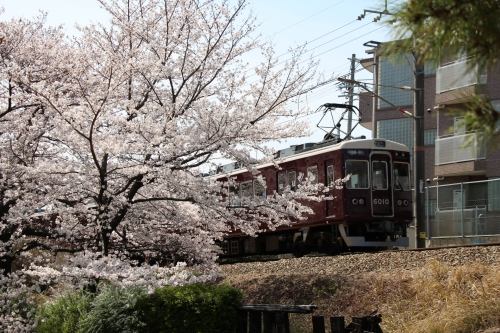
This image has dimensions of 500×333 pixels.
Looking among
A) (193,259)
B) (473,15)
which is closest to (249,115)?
(193,259)

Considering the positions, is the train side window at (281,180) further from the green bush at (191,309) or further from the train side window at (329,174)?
the green bush at (191,309)

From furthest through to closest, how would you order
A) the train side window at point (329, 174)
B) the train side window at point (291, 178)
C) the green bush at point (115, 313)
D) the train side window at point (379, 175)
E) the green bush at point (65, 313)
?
the train side window at point (291, 178)
the train side window at point (379, 175)
the train side window at point (329, 174)
the green bush at point (65, 313)
the green bush at point (115, 313)

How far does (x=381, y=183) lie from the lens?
15711 mm

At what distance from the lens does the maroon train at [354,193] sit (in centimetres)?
1512

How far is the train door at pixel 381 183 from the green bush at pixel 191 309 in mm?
7800

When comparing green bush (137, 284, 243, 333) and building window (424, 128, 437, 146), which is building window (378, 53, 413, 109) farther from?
green bush (137, 284, 243, 333)

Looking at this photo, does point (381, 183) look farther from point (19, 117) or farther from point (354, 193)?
point (19, 117)

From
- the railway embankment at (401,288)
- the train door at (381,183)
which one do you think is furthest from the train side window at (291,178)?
the railway embankment at (401,288)

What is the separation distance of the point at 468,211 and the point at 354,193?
12.1 feet

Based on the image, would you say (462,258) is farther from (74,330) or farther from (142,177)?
(74,330)

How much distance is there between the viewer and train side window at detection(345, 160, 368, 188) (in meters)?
15.2

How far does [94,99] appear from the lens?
28.6ft

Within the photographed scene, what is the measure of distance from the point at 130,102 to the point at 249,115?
1708 millimetres

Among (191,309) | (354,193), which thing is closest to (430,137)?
(354,193)
